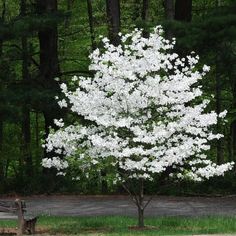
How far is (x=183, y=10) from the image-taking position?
87.1 ft

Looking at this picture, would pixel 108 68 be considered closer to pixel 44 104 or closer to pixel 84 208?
pixel 84 208

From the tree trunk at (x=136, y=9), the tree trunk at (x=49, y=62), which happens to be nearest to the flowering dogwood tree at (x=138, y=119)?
the tree trunk at (x=49, y=62)

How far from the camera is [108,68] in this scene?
14.3m

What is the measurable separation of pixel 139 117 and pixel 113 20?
11493mm

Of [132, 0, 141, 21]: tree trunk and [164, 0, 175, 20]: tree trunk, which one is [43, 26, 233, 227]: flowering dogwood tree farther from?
[132, 0, 141, 21]: tree trunk

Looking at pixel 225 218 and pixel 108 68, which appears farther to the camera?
pixel 225 218

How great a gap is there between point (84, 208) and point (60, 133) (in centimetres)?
567

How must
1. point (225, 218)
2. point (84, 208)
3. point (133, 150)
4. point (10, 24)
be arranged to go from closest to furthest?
point (133, 150), point (225, 218), point (84, 208), point (10, 24)

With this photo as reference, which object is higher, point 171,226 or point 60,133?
point 60,133

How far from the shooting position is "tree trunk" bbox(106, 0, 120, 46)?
2416cm

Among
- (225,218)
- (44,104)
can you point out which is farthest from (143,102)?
(44,104)

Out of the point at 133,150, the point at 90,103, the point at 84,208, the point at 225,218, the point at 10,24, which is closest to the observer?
the point at 133,150

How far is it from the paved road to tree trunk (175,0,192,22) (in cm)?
806

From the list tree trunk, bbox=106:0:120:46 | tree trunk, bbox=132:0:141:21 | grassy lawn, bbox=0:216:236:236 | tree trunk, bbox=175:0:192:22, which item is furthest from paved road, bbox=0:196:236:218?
tree trunk, bbox=132:0:141:21
